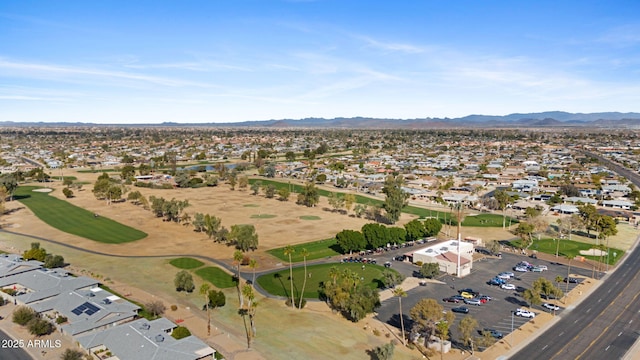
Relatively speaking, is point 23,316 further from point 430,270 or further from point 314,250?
point 430,270

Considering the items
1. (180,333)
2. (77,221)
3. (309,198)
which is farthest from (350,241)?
(77,221)

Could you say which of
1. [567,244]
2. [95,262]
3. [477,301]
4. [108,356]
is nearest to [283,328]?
[108,356]

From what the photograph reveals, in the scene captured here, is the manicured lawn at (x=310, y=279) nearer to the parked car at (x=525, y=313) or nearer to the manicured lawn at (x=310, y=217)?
the parked car at (x=525, y=313)

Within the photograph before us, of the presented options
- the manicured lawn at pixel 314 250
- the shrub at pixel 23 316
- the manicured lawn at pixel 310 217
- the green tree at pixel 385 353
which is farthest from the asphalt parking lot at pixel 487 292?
the shrub at pixel 23 316

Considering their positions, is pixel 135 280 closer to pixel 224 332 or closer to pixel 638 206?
pixel 224 332

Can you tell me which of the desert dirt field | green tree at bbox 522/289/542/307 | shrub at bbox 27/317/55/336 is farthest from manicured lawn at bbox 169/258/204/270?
green tree at bbox 522/289/542/307
